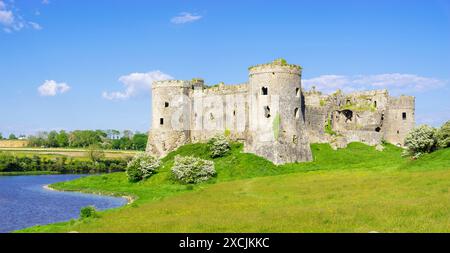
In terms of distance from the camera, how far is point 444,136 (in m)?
49.5

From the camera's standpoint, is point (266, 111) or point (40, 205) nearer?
point (40, 205)

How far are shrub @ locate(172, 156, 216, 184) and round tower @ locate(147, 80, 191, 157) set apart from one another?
47.1 ft

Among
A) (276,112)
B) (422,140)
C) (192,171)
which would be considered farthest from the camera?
(276,112)

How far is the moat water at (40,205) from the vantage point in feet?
131

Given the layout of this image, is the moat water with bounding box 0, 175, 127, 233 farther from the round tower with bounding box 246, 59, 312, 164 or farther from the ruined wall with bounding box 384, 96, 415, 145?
the ruined wall with bounding box 384, 96, 415, 145

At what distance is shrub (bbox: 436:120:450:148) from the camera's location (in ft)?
161

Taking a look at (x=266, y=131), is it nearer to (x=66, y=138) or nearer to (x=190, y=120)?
(x=190, y=120)

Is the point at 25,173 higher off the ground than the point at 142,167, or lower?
lower

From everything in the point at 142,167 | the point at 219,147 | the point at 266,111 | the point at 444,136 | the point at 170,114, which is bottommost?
the point at 142,167

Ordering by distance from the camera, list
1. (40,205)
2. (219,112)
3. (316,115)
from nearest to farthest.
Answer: (40,205) < (219,112) < (316,115)

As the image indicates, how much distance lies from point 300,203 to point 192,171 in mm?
25375

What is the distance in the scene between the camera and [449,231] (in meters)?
20.5

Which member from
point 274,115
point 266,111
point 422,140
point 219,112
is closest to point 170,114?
point 219,112

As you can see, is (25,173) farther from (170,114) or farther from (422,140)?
(422,140)
